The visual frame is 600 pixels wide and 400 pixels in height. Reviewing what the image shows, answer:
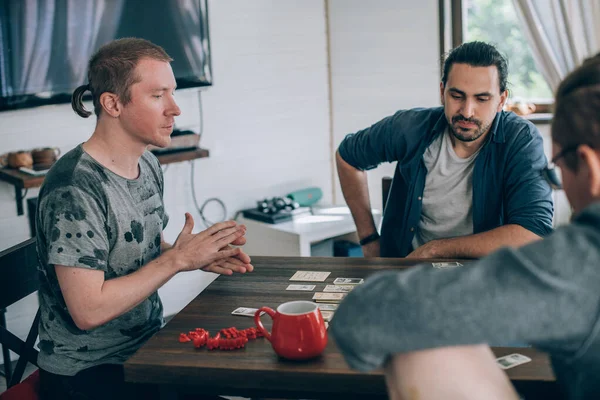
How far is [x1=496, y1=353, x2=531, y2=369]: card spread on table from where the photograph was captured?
133 cm

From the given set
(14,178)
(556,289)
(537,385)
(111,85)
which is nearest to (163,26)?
(14,178)

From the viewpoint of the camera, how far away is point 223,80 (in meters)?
3.90

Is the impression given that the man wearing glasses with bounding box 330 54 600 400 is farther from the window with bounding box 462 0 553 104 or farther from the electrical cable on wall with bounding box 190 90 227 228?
the window with bounding box 462 0 553 104

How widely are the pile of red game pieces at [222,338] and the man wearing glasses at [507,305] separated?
0.55 metres

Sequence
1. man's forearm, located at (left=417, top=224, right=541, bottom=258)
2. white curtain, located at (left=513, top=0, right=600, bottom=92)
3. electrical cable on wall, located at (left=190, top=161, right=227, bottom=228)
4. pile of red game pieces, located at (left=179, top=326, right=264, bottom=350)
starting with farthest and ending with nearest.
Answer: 1. electrical cable on wall, located at (left=190, top=161, right=227, bottom=228)
2. white curtain, located at (left=513, top=0, right=600, bottom=92)
3. man's forearm, located at (left=417, top=224, right=541, bottom=258)
4. pile of red game pieces, located at (left=179, top=326, right=264, bottom=350)

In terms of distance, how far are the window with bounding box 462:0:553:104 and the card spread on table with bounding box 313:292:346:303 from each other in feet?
8.93

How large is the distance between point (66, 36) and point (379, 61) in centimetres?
178

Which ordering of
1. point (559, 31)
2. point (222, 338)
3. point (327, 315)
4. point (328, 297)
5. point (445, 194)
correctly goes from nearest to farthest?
point (222, 338) → point (327, 315) → point (328, 297) → point (445, 194) → point (559, 31)

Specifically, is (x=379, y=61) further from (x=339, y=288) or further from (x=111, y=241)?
(x=111, y=241)

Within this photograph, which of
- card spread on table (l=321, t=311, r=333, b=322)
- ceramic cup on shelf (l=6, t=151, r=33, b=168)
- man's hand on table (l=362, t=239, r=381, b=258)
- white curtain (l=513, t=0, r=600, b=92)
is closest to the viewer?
card spread on table (l=321, t=311, r=333, b=322)

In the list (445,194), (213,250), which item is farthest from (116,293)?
(445,194)

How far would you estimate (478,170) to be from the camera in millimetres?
2289

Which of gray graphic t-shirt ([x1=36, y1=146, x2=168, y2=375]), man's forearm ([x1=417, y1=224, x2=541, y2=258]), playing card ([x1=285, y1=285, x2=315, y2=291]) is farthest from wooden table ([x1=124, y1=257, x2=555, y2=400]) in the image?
man's forearm ([x1=417, y1=224, x2=541, y2=258])

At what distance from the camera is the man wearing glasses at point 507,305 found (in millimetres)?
836
